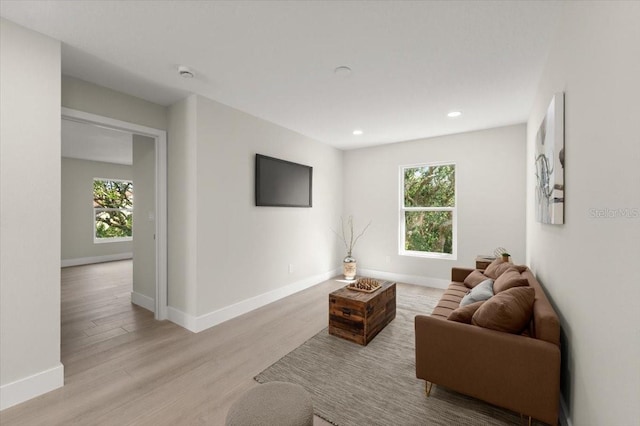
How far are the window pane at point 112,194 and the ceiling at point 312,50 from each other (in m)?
5.76

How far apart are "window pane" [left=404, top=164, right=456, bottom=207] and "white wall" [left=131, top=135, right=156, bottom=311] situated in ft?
13.1

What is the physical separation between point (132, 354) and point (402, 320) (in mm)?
2784

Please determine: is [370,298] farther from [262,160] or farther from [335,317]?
[262,160]

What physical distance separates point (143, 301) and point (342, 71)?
380cm

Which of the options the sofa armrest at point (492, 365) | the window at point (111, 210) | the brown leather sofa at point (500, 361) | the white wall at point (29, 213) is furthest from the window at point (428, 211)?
the window at point (111, 210)

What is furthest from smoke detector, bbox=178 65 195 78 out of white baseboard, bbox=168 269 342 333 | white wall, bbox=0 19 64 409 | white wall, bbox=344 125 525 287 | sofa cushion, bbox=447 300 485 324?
white wall, bbox=344 125 525 287

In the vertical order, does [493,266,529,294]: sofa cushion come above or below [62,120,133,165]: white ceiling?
below

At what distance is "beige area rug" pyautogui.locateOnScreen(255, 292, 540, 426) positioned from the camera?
1.71 metres

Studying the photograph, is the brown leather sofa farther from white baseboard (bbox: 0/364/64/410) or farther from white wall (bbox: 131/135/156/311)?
white wall (bbox: 131/135/156/311)

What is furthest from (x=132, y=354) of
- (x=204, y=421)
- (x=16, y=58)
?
(x=16, y=58)

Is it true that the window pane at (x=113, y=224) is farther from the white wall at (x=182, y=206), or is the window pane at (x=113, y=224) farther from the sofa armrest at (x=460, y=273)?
the sofa armrest at (x=460, y=273)

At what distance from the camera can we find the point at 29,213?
6.34 ft

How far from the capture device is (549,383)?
4.80 feet

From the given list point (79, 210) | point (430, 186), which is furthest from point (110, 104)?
point (79, 210)
